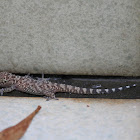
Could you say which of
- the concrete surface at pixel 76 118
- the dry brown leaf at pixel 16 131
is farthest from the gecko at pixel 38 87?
the dry brown leaf at pixel 16 131

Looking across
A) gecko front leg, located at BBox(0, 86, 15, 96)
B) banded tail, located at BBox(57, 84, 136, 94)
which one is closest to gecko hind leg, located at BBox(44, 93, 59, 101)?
banded tail, located at BBox(57, 84, 136, 94)

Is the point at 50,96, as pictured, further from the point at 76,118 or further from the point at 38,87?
the point at 76,118

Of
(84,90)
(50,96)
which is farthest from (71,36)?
(50,96)

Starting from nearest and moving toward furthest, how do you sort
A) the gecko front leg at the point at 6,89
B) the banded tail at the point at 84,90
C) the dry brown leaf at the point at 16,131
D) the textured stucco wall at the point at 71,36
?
the dry brown leaf at the point at 16,131
the textured stucco wall at the point at 71,36
the banded tail at the point at 84,90
the gecko front leg at the point at 6,89

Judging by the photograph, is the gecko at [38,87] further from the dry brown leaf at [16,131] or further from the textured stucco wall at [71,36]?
the dry brown leaf at [16,131]

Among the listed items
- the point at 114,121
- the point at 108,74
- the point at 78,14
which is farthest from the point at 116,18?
the point at 114,121
